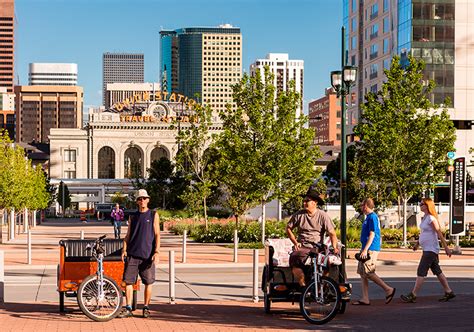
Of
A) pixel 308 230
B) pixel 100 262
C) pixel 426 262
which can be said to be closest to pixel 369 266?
pixel 426 262

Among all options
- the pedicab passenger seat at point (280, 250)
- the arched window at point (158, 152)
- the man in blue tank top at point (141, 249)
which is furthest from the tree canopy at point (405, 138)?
the arched window at point (158, 152)

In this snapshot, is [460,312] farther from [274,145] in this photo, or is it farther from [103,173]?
[103,173]

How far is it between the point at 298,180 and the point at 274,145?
1682 millimetres

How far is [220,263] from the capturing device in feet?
94.0

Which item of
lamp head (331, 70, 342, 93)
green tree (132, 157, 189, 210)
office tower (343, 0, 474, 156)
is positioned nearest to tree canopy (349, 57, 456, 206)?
lamp head (331, 70, 342, 93)

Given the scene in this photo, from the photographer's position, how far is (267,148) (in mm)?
38000

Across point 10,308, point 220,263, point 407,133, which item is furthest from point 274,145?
point 10,308

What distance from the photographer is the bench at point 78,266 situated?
48.7 ft

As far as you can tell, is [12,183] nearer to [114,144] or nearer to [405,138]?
[405,138]

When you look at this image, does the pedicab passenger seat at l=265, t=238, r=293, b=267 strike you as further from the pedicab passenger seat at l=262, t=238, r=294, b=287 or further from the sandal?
the sandal

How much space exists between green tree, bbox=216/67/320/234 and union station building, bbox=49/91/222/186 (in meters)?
139

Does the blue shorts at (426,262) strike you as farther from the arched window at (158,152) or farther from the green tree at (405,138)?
the arched window at (158,152)

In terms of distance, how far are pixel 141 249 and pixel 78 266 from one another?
1.29 meters

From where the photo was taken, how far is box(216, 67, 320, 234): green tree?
1468 inches
